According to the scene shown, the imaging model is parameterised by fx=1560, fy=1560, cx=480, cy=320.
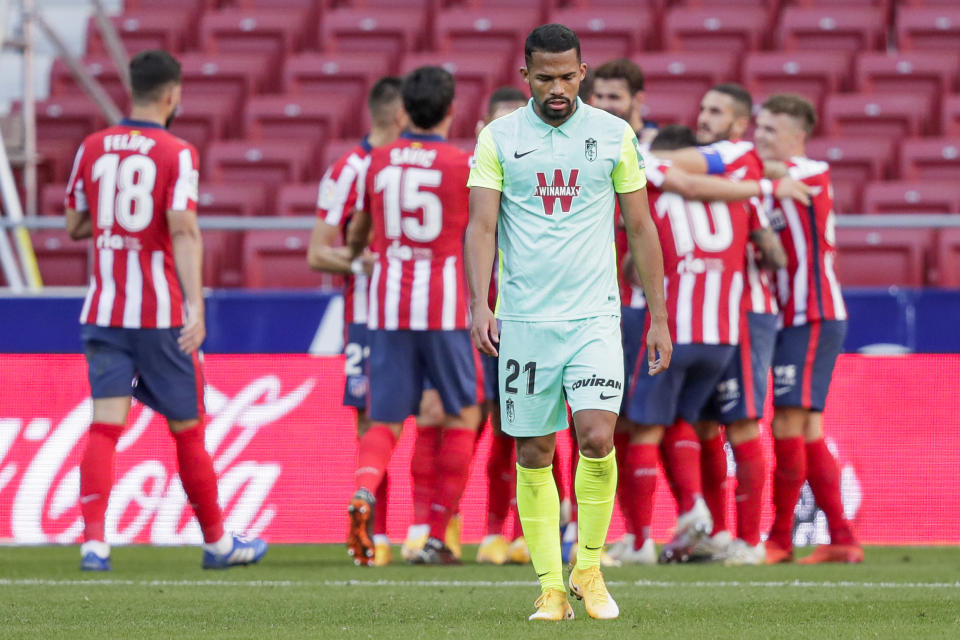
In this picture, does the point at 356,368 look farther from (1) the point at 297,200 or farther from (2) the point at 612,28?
(2) the point at 612,28

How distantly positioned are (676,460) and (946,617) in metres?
2.51

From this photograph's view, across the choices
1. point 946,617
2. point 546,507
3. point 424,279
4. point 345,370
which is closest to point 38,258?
point 345,370

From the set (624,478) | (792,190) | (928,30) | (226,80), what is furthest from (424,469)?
(928,30)

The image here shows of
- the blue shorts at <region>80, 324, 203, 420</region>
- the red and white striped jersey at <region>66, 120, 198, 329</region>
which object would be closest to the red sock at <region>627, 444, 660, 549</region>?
the blue shorts at <region>80, 324, 203, 420</region>

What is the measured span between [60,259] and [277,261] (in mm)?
1536

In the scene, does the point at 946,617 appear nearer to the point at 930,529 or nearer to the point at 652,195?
the point at 652,195

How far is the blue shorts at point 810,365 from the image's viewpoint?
7352 mm

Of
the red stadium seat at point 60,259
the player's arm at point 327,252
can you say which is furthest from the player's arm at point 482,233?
the red stadium seat at point 60,259

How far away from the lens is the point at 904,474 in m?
8.09

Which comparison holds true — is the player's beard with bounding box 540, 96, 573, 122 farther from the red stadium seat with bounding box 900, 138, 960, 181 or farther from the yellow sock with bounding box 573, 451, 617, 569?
the red stadium seat with bounding box 900, 138, 960, 181

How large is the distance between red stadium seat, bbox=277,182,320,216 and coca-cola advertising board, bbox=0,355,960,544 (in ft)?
12.1

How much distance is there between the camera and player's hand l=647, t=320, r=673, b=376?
4.78 meters

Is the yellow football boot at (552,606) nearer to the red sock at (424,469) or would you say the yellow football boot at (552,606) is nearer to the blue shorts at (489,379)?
the red sock at (424,469)

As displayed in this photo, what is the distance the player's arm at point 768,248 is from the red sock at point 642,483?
105 centimetres
